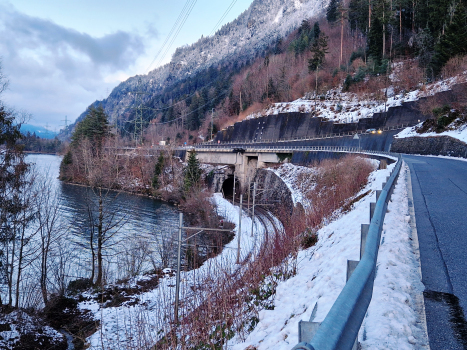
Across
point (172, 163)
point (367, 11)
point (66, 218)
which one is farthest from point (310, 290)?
point (367, 11)

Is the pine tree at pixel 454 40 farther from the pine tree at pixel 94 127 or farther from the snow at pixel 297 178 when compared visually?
the pine tree at pixel 94 127

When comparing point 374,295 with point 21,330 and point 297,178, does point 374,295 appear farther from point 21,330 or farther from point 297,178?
point 297,178

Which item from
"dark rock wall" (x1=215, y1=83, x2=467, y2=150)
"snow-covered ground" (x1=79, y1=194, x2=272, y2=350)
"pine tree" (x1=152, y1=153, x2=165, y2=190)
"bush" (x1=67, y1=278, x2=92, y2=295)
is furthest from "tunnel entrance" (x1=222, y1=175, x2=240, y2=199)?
"bush" (x1=67, y1=278, x2=92, y2=295)

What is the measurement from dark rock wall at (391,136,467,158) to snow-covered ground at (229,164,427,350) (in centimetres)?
2106

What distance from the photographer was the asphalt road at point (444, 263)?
2924 mm

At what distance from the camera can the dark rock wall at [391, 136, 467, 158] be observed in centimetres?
2452

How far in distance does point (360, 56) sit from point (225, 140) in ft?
116

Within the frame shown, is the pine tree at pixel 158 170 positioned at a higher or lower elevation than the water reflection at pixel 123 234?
higher

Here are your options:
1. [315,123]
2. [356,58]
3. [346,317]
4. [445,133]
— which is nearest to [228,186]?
[315,123]

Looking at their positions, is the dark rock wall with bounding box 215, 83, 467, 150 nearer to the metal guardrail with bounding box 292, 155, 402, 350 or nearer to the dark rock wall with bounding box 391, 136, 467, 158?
the dark rock wall with bounding box 391, 136, 467, 158

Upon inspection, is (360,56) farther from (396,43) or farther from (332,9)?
(332,9)

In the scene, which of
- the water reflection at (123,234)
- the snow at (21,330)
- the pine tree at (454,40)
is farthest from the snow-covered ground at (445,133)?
the snow at (21,330)

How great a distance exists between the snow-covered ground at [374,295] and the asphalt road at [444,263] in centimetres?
13

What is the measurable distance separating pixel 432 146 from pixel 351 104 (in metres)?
29.4
